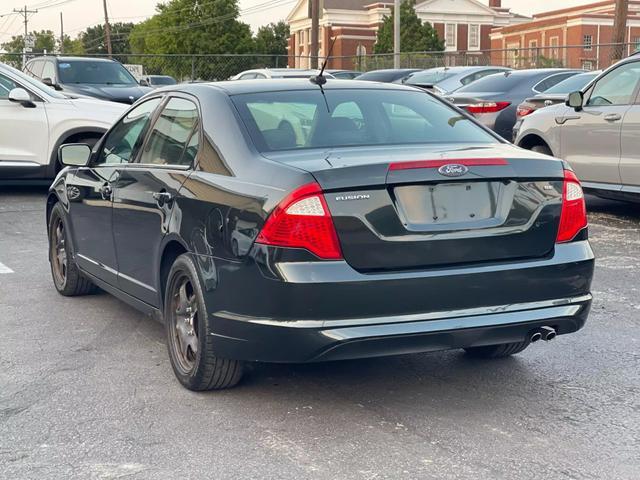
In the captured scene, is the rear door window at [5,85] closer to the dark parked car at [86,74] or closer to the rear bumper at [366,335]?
the dark parked car at [86,74]

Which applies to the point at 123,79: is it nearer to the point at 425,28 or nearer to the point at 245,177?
the point at 245,177

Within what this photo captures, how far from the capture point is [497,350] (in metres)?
5.81

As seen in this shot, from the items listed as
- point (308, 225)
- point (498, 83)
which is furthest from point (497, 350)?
point (498, 83)

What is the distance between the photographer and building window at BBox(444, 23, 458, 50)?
9531 cm

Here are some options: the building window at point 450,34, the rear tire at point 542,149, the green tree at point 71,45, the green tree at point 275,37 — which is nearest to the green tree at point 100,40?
the green tree at point 71,45

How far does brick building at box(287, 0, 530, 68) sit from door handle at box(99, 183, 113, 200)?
82.3 metres

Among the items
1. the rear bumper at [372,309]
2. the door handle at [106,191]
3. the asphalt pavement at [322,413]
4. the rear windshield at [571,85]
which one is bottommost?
the asphalt pavement at [322,413]

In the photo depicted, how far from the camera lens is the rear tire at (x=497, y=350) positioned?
5762 millimetres

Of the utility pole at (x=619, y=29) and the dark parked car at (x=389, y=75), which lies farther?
the utility pole at (x=619, y=29)

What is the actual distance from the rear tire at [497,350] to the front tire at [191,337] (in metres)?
1.43

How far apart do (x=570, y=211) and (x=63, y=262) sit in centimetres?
404

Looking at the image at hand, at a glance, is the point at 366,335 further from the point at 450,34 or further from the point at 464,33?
the point at 464,33

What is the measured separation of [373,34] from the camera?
93.1 metres

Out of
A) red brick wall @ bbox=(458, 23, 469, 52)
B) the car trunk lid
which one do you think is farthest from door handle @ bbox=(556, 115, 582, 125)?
red brick wall @ bbox=(458, 23, 469, 52)
